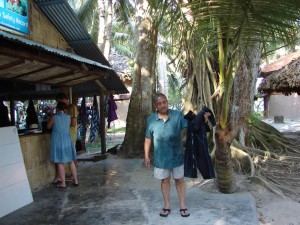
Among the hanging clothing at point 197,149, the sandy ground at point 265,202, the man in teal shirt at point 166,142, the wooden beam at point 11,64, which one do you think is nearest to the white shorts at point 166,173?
the man in teal shirt at point 166,142

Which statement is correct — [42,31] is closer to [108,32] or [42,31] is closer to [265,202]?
[265,202]

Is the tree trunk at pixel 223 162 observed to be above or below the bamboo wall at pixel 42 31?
below

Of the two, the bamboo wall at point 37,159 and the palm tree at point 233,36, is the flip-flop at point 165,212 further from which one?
the bamboo wall at point 37,159

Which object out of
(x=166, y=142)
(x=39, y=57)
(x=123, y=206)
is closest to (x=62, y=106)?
(x=39, y=57)

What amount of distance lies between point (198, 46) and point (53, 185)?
11.1 ft

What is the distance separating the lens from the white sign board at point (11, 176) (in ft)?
13.5

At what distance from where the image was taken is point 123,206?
475 cm

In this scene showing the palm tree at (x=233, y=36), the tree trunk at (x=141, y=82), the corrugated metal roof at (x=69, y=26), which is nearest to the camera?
the palm tree at (x=233, y=36)

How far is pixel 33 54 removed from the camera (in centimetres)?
454

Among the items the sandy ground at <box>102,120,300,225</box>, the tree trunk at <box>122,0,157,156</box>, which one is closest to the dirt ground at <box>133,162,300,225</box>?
the sandy ground at <box>102,120,300,225</box>

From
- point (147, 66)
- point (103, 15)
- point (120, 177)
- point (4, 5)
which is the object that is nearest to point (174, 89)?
point (103, 15)

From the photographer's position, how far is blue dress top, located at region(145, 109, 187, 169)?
411 cm

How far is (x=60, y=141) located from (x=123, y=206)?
1691mm

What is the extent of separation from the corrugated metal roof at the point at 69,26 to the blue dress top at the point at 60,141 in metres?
1.75
